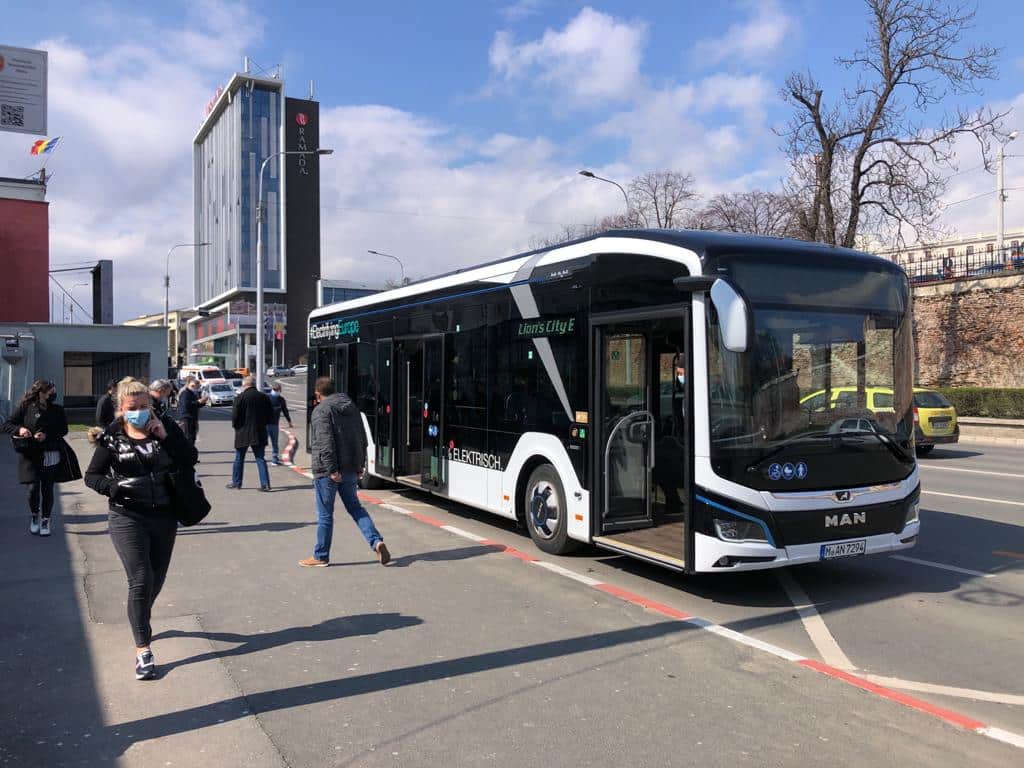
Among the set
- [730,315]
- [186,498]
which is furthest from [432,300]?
[186,498]

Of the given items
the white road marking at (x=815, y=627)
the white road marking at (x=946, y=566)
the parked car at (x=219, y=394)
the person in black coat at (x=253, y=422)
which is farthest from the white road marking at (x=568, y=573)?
the parked car at (x=219, y=394)

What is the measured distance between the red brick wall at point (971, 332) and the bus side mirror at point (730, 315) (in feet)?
89.4

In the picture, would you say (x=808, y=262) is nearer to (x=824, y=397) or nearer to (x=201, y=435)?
(x=824, y=397)

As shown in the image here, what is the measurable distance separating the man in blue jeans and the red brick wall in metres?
27.4

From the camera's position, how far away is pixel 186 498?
203 inches

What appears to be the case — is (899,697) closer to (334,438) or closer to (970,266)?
(334,438)

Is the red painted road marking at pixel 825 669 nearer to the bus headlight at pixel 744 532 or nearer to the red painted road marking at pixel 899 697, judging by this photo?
the red painted road marking at pixel 899 697

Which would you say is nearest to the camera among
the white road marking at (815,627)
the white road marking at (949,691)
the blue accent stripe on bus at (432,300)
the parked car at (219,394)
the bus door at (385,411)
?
the white road marking at (949,691)

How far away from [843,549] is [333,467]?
457 cm

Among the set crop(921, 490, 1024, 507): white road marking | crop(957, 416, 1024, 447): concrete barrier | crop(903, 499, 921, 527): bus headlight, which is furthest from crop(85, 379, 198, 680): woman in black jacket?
crop(957, 416, 1024, 447): concrete barrier

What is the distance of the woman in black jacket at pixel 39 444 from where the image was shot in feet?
30.5

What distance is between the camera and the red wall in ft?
114

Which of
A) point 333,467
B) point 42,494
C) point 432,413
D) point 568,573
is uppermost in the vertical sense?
point 432,413

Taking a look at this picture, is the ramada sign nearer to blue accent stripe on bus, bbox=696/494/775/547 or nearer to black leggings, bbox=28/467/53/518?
black leggings, bbox=28/467/53/518
